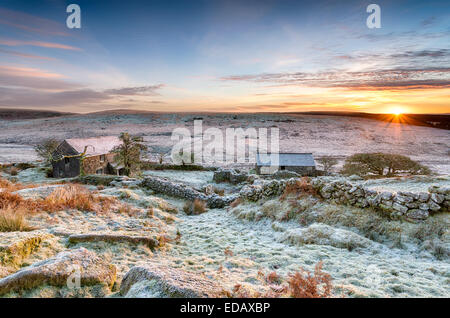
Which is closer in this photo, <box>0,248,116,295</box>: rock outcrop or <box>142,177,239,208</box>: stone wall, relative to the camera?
<box>0,248,116,295</box>: rock outcrop

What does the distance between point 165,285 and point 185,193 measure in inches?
482

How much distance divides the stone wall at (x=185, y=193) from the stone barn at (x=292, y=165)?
20.4 m

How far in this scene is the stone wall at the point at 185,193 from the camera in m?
14.8

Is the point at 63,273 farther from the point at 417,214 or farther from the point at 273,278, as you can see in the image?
the point at 417,214

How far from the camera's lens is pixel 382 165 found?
3120cm

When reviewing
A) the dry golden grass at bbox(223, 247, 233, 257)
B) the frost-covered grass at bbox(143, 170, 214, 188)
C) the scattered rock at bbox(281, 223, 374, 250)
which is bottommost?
the frost-covered grass at bbox(143, 170, 214, 188)

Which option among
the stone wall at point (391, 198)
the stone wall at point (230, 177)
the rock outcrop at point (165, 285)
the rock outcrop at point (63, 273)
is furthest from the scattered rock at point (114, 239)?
the stone wall at point (230, 177)

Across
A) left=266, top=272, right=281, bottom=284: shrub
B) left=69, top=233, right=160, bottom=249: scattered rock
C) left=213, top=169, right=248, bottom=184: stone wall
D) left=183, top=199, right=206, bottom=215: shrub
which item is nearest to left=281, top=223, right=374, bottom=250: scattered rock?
left=266, top=272, right=281, bottom=284: shrub

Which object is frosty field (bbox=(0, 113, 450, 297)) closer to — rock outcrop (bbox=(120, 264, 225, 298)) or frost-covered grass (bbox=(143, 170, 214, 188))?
rock outcrop (bbox=(120, 264, 225, 298))

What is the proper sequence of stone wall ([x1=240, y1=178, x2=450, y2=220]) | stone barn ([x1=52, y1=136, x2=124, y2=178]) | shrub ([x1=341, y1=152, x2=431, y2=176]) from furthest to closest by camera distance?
shrub ([x1=341, y1=152, x2=431, y2=176]) → stone barn ([x1=52, y1=136, x2=124, y2=178]) → stone wall ([x1=240, y1=178, x2=450, y2=220])

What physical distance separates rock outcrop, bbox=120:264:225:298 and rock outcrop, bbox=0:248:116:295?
61 cm

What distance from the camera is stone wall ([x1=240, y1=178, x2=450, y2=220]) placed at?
742cm
